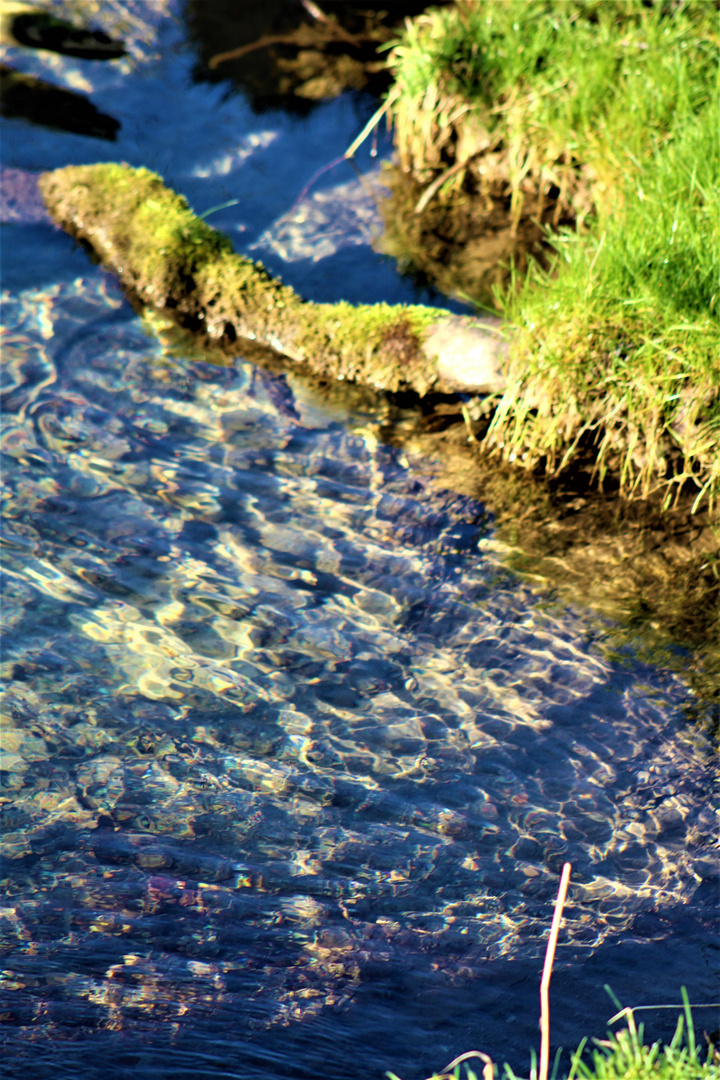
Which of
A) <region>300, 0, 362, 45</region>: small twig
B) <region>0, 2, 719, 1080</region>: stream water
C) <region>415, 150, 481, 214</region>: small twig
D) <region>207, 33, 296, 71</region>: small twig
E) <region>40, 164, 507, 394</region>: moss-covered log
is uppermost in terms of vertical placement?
<region>300, 0, 362, 45</region>: small twig

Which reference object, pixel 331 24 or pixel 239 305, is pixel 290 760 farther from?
pixel 331 24

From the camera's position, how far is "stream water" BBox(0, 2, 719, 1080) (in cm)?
303

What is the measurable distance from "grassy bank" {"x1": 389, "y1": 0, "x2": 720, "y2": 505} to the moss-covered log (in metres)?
0.54

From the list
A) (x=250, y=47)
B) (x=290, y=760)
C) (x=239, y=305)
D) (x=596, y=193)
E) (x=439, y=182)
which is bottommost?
(x=290, y=760)

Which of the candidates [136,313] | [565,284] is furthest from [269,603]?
[136,313]

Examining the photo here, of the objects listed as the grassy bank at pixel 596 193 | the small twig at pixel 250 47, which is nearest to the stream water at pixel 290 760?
the grassy bank at pixel 596 193

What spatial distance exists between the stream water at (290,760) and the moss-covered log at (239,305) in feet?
1.19

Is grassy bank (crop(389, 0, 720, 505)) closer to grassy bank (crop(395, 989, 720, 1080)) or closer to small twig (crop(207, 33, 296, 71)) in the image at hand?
small twig (crop(207, 33, 296, 71))

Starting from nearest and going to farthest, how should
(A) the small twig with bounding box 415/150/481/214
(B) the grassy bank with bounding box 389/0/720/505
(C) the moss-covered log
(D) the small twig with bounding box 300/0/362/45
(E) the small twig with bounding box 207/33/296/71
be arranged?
(B) the grassy bank with bounding box 389/0/720/505 < (C) the moss-covered log < (A) the small twig with bounding box 415/150/481/214 < (E) the small twig with bounding box 207/33/296/71 < (D) the small twig with bounding box 300/0/362/45

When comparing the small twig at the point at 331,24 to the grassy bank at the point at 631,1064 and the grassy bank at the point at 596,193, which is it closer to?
the grassy bank at the point at 596,193

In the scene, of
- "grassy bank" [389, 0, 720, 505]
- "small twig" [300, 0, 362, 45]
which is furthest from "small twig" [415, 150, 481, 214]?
"small twig" [300, 0, 362, 45]

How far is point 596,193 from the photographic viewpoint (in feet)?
20.5

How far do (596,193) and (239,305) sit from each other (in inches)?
101

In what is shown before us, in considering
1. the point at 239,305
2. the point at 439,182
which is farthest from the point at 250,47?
the point at 239,305
